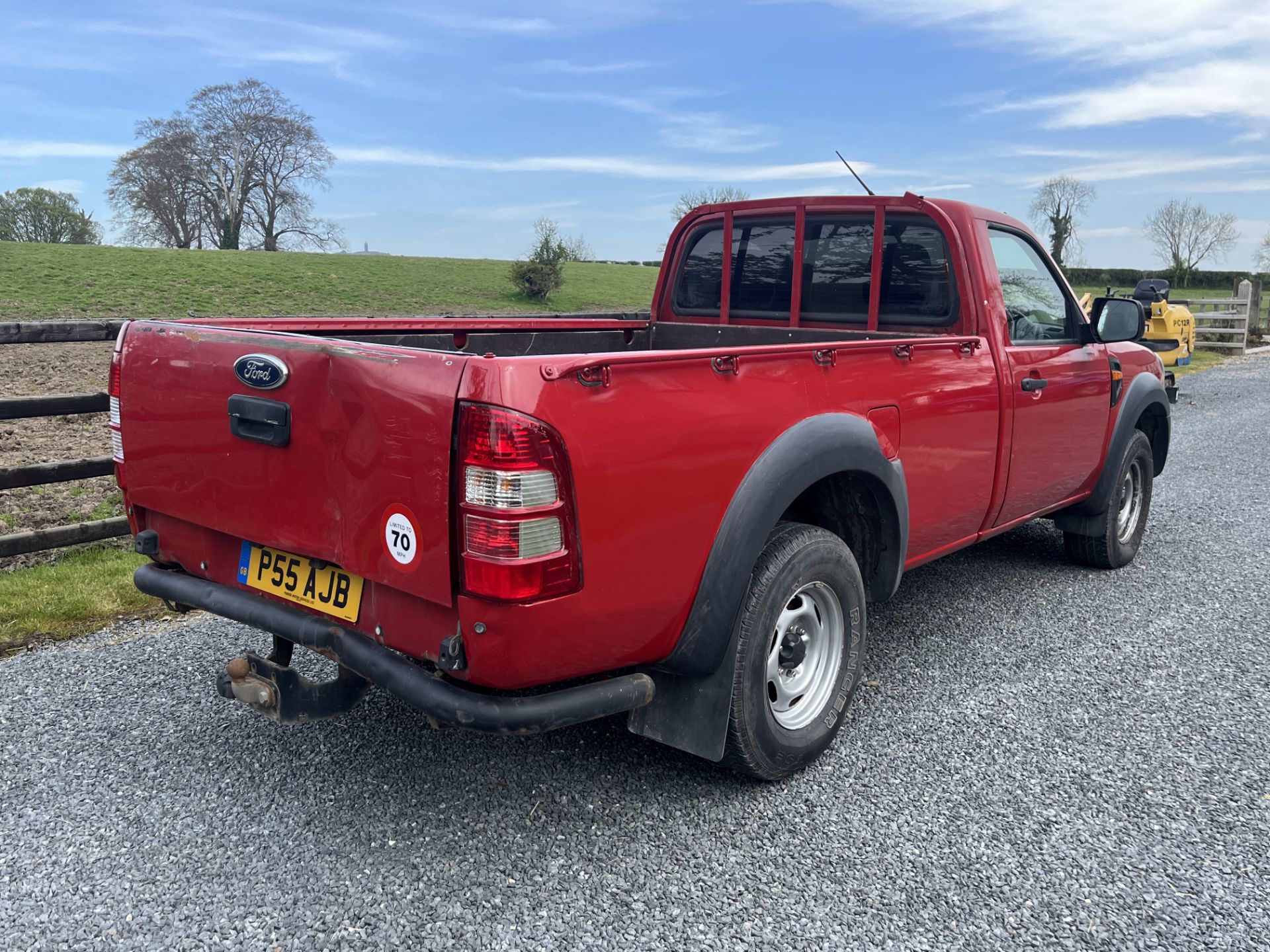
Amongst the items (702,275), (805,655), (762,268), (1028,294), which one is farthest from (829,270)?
(805,655)

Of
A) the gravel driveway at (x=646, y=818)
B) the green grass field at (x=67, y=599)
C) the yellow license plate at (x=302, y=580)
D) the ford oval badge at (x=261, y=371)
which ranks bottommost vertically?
the gravel driveway at (x=646, y=818)

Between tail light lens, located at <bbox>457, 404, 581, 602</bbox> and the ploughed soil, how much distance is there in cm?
431

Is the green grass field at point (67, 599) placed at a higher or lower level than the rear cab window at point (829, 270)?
lower

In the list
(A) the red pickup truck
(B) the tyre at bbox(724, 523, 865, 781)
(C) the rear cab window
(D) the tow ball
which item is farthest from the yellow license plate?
(C) the rear cab window

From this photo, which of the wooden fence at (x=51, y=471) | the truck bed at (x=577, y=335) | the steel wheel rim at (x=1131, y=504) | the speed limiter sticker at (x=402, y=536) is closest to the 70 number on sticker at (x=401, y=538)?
the speed limiter sticker at (x=402, y=536)

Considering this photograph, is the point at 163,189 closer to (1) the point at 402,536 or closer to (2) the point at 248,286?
(2) the point at 248,286

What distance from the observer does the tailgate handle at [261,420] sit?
8.82ft

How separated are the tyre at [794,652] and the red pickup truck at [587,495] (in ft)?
0.03

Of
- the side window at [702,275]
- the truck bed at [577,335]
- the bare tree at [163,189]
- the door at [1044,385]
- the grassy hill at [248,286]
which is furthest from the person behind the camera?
the bare tree at [163,189]

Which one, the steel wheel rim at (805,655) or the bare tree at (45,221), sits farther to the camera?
the bare tree at (45,221)

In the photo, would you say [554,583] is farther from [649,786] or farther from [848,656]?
[848,656]

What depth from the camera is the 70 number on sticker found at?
246 centimetres

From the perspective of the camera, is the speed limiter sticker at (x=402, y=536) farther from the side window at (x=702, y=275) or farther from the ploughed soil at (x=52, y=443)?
the ploughed soil at (x=52, y=443)

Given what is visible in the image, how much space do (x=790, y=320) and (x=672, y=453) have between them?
2.19 m
